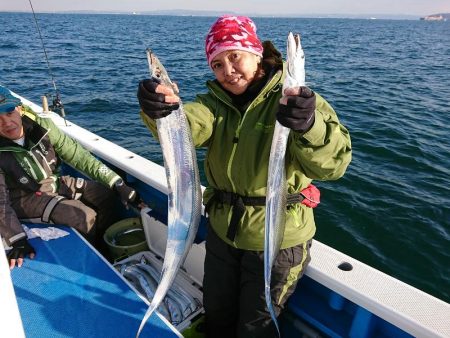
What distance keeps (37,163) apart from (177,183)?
2.74 m

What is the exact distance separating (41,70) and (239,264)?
2208 centimetres

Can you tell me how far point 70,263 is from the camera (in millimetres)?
3393

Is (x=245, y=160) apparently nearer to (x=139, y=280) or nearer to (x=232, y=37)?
(x=232, y=37)

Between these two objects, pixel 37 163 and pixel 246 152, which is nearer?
pixel 246 152

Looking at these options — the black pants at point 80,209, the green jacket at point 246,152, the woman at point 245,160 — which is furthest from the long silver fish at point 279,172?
the black pants at point 80,209

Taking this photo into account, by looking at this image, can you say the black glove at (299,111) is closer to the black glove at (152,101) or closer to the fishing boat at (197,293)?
the black glove at (152,101)

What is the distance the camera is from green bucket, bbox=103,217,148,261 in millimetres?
4150

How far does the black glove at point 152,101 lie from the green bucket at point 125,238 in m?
2.63

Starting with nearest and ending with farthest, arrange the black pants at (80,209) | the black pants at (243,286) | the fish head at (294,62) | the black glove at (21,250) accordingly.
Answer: the fish head at (294,62), the black pants at (243,286), the black glove at (21,250), the black pants at (80,209)

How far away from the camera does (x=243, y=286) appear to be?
8.64ft

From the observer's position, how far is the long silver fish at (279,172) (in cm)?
161

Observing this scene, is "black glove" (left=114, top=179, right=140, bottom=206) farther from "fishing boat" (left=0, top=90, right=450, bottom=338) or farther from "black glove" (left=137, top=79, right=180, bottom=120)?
"black glove" (left=137, top=79, right=180, bottom=120)

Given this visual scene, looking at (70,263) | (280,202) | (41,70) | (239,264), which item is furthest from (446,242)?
(41,70)

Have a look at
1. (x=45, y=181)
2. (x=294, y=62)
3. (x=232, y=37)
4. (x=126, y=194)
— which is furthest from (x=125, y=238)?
(x=294, y=62)
